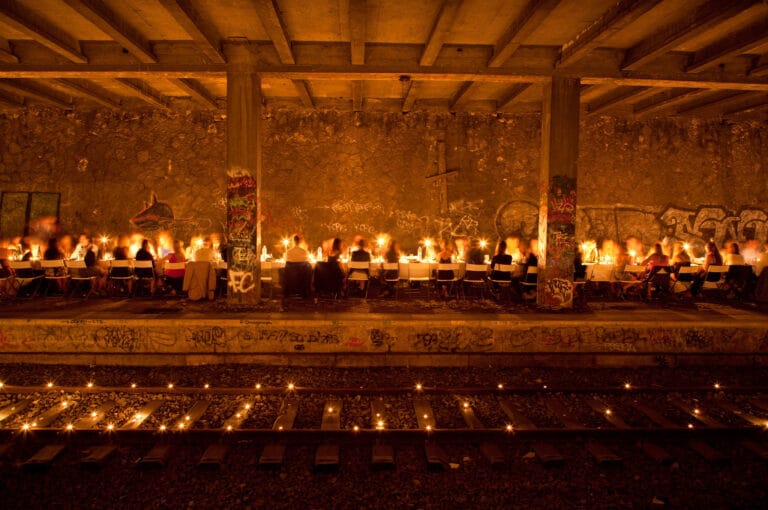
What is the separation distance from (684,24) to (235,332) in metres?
8.17

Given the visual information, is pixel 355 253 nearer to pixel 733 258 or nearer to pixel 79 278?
pixel 79 278

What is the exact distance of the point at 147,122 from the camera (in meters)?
11.6

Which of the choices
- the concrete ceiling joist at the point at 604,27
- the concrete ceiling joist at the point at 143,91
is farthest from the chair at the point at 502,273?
the concrete ceiling joist at the point at 143,91

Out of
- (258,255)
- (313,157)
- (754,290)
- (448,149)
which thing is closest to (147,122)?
(313,157)

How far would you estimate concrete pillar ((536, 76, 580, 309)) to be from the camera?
809 centimetres

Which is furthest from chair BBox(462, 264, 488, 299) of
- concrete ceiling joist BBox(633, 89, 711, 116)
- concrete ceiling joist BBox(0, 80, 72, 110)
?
concrete ceiling joist BBox(0, 80, 72, 110)

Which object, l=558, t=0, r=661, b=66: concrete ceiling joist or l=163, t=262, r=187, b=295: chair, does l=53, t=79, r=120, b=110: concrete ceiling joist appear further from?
l=558, t=0, r=661, b=66: concrete ceiling joist

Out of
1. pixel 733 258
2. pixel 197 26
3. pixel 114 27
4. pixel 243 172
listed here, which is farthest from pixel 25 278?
pixel 733 258

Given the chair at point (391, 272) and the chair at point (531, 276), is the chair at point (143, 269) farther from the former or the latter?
the chair at point (531, 276)

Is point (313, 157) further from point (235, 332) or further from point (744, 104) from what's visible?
point (744, 104)

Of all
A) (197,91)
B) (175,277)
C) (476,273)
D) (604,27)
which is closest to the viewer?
(604,27)

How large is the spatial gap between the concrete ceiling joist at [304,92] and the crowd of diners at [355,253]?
3234 millimetres

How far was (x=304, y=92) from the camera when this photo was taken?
995cm

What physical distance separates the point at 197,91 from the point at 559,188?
8.01 meters
